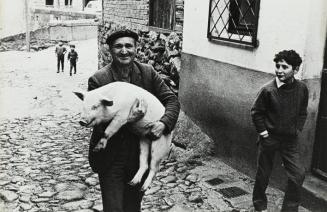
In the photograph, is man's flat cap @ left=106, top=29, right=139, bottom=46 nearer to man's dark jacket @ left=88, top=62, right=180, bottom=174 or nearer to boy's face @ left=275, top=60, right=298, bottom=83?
man's dark jacket @ left=88, top=62, right=180, bottom=174

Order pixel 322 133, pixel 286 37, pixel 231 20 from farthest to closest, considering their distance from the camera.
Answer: pixel 231 20 < pixel 286 37 < pixel 322 133

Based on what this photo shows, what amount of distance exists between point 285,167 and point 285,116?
0.58 metres

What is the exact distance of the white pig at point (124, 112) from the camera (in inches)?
121

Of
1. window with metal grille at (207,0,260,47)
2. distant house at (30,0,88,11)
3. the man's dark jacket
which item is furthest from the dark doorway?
distant house at (30,0,88,11)

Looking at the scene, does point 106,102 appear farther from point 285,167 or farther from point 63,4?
point 63,4

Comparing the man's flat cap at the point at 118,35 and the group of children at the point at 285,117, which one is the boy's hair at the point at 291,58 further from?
the man's flat cap at the point at 118,35

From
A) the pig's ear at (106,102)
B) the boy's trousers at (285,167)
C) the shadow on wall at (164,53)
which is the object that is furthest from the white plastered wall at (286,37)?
the pig's ear at (106,102)

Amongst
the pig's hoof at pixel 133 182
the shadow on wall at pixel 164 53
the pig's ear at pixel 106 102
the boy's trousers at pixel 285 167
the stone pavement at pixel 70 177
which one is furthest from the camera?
the shadow on wall at pixel 164 53

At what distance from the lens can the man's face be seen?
10.6 feet

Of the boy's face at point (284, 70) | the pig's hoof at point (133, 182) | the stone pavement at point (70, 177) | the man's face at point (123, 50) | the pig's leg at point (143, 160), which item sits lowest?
the stone pavement at point (70, 177)

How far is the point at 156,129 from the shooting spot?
3.24 meters

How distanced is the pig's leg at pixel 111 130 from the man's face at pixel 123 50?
1.48 ft

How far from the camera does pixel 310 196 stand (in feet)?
16.3

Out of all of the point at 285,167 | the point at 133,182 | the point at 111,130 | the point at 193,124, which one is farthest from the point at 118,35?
the point at 193,124
